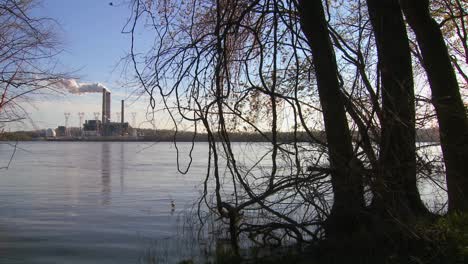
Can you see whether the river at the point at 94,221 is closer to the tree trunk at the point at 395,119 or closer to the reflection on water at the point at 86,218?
the reflection on water at the point at 86,218

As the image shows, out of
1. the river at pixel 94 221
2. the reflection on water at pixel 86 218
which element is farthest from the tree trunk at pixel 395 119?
the reflection on water at pixel 86 218

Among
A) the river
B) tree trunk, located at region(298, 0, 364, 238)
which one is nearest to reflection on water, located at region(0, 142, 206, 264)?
the river

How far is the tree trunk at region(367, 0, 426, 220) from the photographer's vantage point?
6.66m

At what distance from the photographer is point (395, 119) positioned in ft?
22.0

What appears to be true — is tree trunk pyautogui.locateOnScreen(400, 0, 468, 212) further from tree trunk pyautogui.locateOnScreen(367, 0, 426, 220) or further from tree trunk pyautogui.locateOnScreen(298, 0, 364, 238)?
tree trunk pyautogui.locateOnScreen(298, 0, 364, 238)

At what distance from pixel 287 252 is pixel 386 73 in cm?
303

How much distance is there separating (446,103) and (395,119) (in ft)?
4.37

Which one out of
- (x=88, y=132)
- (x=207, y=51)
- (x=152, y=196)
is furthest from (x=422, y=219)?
(x=88, y=132)

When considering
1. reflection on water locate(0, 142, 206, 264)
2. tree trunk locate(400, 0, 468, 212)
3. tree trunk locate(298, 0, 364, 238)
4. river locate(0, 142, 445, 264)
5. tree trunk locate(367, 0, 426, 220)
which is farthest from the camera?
reflection on water locate(0, 142, 206, 264)

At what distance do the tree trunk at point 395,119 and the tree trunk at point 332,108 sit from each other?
1.39 ft

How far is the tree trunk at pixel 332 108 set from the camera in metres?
7.14

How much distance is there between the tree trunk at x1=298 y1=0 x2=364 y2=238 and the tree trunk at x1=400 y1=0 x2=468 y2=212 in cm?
138

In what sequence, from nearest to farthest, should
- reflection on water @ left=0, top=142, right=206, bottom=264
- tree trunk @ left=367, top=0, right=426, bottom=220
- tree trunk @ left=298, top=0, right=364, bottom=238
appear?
tree trunk @ left=367, top=0, right=426, bottom=220, tree trunk @ left=298, top=0, right=364, bottom=238, reflection on water @ left=0, top=142, right=206, bottom=264

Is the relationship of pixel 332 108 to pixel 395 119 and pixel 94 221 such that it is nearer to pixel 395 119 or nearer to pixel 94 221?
pixel 395 119
